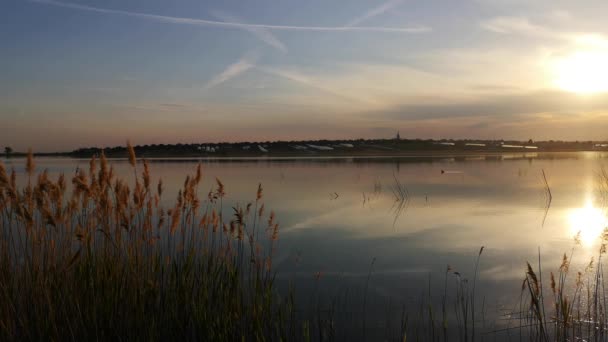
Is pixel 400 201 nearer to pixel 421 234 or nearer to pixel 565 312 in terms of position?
pixel 421 234

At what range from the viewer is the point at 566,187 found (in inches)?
874

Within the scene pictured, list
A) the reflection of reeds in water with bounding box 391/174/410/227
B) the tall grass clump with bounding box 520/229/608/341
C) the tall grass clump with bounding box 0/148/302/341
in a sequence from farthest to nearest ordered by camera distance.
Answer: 1. the reflection of reeds in water with bounding box 391/174/410/227
2. the tall grass clump with bounding box 520/229/608/341
3. the tall grass clump with bounding box 0/148/302/341

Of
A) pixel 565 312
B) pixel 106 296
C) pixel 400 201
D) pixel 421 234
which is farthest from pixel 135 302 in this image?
pixel 400 201

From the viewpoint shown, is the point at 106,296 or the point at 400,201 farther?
the point at 400,201

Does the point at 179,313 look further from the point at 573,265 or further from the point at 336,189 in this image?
the point at 336,189

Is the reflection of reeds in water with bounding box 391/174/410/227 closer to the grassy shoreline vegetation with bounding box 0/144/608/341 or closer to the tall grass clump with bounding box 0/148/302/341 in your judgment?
the grassy shoreline vegetation with bounding box 0/144/608/341

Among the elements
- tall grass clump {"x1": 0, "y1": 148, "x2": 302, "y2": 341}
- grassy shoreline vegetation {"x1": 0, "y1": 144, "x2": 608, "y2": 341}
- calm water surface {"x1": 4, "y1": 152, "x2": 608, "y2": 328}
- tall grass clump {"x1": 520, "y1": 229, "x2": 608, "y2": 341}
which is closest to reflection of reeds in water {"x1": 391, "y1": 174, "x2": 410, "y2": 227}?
calm water surface {"x1": 4, "y1": 152, "x2": 608, "y2": 328}

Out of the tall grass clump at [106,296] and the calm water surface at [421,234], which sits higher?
the tall grass clump at [106,296]

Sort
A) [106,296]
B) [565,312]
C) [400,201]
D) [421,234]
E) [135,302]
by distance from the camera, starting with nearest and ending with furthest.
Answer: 1. [565,312]
2. [135,302]
3. [106,296]
4. [421,234]
5. [400,201]

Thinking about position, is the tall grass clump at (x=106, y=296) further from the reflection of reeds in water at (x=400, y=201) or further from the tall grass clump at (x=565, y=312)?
the reflection of reeds in water at (x=400, y=201)

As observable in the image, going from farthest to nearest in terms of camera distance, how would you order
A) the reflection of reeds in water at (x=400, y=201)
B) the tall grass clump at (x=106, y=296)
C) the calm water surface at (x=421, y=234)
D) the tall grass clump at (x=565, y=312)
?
the reflection of reeds in water at (x=400, y=201) < the calm water surface at (x=421, y=234) < the tall grass clump at (x=565, y=312) < the tall grass clump at (x=106, y=296)

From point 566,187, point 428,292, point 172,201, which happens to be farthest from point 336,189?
point 428,292

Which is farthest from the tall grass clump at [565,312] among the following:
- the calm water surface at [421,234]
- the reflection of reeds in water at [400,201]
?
the reflection of reeds in water at [400,201]

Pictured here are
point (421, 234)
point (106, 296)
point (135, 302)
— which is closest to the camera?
point (135, 302)
